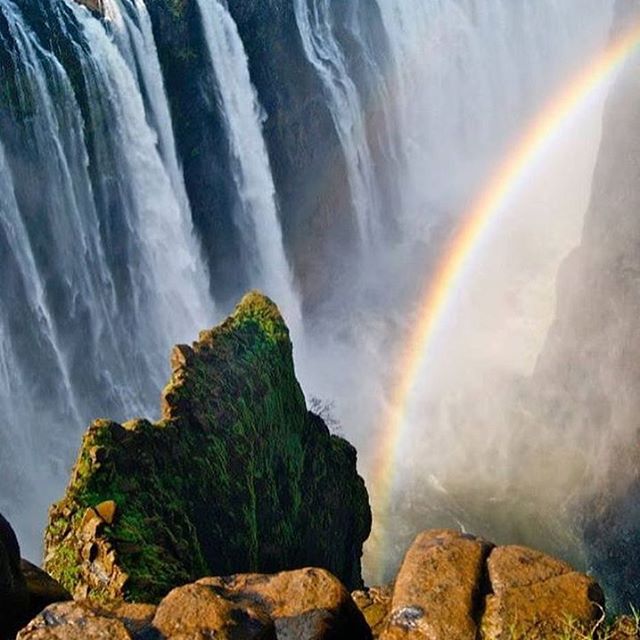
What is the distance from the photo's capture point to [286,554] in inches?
453

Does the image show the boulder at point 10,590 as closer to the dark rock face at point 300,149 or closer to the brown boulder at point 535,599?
the brown boulder at point 535,599

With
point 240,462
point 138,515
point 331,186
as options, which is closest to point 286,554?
point 240,462

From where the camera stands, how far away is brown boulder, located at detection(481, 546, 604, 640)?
5.88 metres

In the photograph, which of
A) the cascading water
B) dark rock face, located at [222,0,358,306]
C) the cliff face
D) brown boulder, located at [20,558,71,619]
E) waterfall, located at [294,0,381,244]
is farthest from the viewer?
waterfall, located at [294,0,381,244]

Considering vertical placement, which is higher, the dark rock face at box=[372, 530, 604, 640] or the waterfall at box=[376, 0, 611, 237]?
the waterfall at box=[376, 0, 611, 237]

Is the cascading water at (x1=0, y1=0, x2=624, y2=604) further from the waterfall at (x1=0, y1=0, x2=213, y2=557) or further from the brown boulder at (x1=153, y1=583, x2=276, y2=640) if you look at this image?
the brown boulder at (x1=153, y1=583, x2=276, y2=640)

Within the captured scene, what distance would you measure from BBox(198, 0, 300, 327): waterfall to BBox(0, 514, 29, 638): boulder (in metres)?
26.3

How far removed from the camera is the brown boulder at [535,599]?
19.3ft

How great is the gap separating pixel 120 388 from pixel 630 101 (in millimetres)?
20442

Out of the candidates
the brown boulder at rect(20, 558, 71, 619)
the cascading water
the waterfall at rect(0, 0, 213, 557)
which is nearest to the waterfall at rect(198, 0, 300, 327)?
the cascading water

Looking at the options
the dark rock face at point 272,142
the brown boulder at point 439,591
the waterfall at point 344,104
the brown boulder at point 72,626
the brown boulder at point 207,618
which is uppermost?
the waterfall at point 344,104

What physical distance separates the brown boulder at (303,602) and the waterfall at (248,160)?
26600mm

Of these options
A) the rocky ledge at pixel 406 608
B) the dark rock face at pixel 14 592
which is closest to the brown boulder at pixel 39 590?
the dark rock face at pixel 14 592

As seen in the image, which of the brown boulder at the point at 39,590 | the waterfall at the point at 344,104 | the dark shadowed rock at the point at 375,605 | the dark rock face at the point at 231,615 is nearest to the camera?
the dark rock face at the point at 231,615
